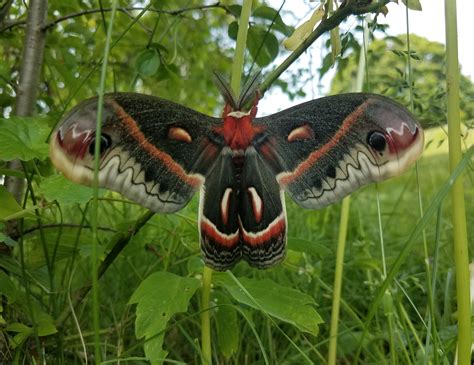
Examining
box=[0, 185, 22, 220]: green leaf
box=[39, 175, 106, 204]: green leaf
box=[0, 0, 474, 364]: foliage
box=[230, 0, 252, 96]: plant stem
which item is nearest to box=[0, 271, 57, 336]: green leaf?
box=[0, 0, 474, 364]: foliage

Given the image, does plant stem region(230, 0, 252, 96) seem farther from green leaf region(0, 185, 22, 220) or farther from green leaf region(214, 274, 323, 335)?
green leaf region(0, 185, 22, 220)

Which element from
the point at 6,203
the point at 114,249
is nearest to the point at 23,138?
the point at 6,203

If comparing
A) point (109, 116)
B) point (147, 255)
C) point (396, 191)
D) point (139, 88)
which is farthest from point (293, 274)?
point (396, 191)

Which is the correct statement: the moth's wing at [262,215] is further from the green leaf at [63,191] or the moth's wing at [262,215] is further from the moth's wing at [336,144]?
the green leaf at [63,191]

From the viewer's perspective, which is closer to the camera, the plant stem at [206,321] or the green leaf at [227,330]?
the plant stem at [206,321]

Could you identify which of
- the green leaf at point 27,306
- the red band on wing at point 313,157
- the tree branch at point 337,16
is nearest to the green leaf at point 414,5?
the tree branch at point 337,16

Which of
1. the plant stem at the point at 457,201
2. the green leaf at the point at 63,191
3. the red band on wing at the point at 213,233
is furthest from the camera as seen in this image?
the green leaf at the point at 63,191

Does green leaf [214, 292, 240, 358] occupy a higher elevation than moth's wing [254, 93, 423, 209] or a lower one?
lower

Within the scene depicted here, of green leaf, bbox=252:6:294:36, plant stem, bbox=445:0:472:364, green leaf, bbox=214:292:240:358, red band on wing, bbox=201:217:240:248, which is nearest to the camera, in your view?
plant stem, bbox=445:0:472:364
